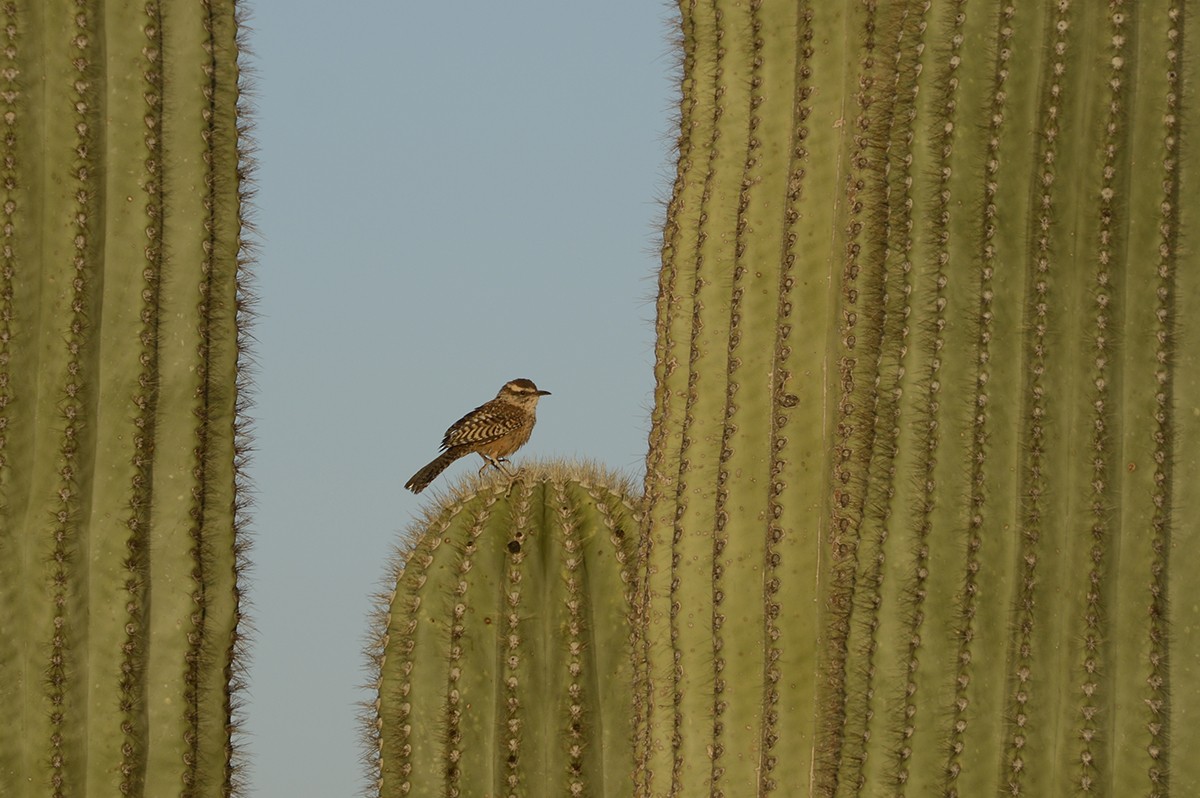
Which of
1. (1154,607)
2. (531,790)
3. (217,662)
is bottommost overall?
(531,790)

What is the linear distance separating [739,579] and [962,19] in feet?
4.97

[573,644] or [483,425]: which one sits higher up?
[483,425]

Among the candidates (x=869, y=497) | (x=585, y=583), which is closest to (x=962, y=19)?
(x=869, y=497)

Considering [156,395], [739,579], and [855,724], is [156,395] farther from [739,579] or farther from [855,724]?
[855,724]

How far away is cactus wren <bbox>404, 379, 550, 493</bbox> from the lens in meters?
7.50

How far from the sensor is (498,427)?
7.51m

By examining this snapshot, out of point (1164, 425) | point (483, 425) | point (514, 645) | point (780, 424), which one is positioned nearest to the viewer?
point (1164, 425)

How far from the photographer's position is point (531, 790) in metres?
5.44

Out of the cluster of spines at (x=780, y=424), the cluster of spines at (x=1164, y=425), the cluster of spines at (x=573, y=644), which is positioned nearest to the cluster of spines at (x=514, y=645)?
the cluster of spines at (x=573, y=644)

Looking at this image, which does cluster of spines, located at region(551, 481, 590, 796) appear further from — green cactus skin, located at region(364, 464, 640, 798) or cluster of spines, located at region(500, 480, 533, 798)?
cluster of spines, located at region(500, 480, 533, 798)

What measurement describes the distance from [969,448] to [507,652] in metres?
1.66

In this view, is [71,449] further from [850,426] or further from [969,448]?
[969,448]

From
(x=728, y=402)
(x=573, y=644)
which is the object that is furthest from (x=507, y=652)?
(x=728, y=402)

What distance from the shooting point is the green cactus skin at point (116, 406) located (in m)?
5.20
